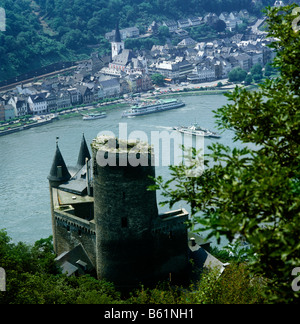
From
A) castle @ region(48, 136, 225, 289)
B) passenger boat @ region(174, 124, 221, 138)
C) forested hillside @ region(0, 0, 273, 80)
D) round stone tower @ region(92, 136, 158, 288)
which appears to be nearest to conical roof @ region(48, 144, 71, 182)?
castle @ region(48, 136, 225, 289)

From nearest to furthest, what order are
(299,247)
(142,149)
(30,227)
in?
(299,247), (142,149), (30,227)

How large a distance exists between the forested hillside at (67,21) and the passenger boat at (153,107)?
61.2 feet

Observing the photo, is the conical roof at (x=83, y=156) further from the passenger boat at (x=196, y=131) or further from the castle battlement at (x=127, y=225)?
the passenger boat at (x=196, y=131)

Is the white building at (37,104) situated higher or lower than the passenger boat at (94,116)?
higher

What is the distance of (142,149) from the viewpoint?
47.3 ft

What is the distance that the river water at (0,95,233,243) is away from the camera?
27.4 metres

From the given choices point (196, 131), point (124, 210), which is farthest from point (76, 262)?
point (196, 131)

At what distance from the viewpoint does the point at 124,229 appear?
14844mm

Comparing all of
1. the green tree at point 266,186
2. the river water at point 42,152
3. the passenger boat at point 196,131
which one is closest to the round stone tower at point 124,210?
the river water at point 42,152

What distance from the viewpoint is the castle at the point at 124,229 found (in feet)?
47.2

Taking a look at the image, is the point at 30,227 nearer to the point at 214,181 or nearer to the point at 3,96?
the point at 214,181
